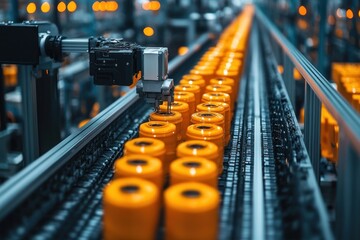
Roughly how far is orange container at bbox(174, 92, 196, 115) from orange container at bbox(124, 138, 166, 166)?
2.17ft

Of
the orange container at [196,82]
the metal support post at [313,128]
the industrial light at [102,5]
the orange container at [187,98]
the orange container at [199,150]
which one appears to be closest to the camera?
the orange container at [199,150]

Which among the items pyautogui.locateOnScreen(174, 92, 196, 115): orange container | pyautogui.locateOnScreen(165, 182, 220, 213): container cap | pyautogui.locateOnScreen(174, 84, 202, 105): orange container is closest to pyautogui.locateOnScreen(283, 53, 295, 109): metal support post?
pyautogui.locateOnScreen(174, 84, 202, 105): orange container

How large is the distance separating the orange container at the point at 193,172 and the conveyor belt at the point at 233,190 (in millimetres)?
181

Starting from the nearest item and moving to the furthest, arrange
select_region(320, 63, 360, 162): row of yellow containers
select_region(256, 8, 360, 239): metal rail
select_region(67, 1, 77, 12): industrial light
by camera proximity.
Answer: select_region(256, 8, 360, 239): metal rail, select_region(320, 63, 360, 162): row of yellow containers, select_region(67, 1, 77, 12): industrial light

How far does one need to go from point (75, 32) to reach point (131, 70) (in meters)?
9.17

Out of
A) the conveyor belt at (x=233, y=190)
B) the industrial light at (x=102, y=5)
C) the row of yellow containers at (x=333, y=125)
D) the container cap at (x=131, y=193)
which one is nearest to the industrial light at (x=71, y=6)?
the industrial light at (x=102, y=5)

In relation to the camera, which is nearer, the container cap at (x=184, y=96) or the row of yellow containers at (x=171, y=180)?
the row of yellow containers at (x=171, y=180)

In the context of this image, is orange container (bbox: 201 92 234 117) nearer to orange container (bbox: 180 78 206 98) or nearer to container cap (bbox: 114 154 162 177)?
orange container (bbox: 180 78 206 98)

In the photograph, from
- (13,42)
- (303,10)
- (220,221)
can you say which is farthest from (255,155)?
(303,10)

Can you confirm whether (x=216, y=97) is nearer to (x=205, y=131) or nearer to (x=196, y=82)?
(x=196, y=82)

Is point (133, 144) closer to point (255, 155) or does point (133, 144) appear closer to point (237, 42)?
point (255, 155)

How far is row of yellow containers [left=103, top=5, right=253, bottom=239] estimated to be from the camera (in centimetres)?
130

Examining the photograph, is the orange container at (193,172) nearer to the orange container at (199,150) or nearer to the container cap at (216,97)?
the orange container at (199,150)

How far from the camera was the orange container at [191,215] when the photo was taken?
1.29 metres
